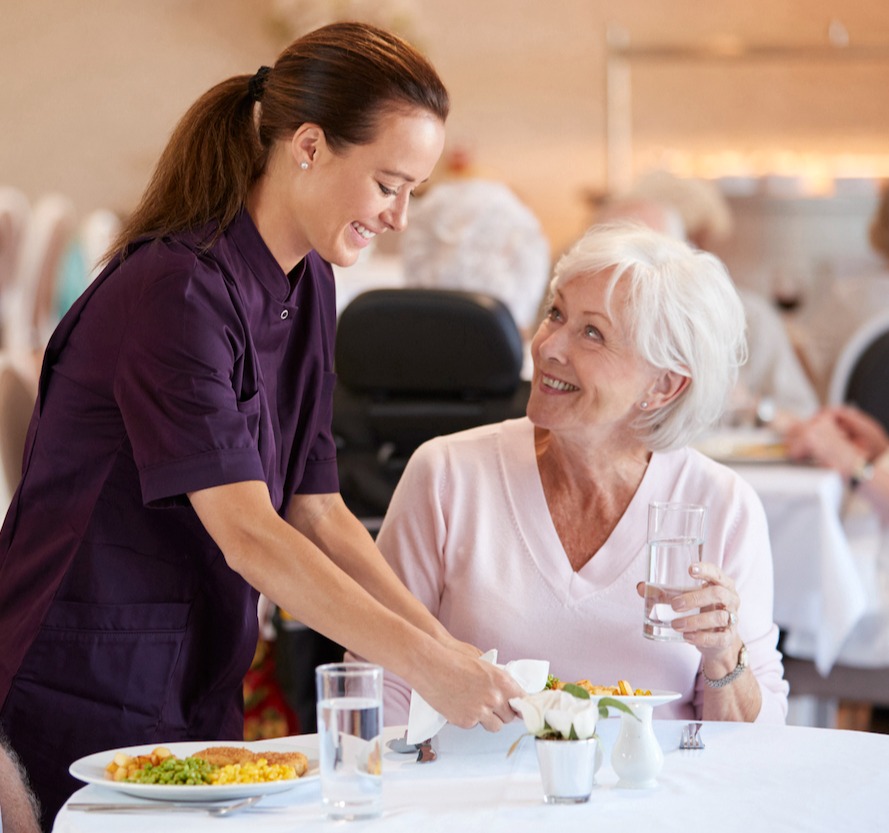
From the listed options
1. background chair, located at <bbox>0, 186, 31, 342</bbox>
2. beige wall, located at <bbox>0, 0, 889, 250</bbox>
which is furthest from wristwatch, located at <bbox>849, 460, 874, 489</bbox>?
beige wall, located at <bbox>0, 0, 889, 250</bbox>

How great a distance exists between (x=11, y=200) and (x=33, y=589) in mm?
4689

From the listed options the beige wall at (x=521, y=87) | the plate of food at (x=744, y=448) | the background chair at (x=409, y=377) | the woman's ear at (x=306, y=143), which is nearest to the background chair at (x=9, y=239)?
the beige wall at (x=521, y=87)

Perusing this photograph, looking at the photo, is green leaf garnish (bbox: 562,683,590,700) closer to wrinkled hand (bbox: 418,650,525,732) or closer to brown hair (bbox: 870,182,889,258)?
wrinkled hand (bbox: 418,650,525,732)

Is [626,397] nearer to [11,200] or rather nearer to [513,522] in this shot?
[513,522]

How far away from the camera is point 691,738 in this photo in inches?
59.9

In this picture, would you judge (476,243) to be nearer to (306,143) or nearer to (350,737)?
(306,143)

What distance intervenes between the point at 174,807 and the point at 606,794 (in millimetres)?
427

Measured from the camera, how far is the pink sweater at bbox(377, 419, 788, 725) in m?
1.86

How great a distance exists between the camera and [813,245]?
766 cm

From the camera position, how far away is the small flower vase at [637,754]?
1.35 meters

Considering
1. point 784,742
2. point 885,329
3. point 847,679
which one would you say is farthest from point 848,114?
point 784,742

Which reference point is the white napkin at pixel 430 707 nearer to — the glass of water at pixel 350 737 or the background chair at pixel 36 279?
the glass of water at pixel 350 737

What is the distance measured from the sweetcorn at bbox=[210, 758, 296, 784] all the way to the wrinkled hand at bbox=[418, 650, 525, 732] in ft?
0.52

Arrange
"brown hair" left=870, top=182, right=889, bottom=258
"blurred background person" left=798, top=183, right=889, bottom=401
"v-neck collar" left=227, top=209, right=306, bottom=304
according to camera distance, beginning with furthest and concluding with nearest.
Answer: "blurred background person" left=798, top=183, right=889, bottom=401 < "brown hair" left=870, top=182, right=889, bottom=258 < "v-neck collar" left=227, top=209, right=306, bottom=304
